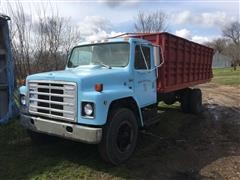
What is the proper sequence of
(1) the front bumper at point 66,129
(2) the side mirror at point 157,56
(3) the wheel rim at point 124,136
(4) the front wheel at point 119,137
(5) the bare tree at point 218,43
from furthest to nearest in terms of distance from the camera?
1. (5) the bare tree at point 218,43
2. (2) the side mirror at point 157,56
3. (3) the wheel rim at point 124,136
4. (4) the front wheel at point 119,137
5. (1) the front bumper at point 66,129

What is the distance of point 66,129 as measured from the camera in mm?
5570

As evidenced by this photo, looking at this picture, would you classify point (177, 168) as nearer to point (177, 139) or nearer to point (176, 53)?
point (177, 139)

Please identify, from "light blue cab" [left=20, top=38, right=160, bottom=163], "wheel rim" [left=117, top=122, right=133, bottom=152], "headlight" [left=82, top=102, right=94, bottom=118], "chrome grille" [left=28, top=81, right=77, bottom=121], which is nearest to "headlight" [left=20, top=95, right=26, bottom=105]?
"light blue cab" [left=20, top=38, right=160, bottom=163]

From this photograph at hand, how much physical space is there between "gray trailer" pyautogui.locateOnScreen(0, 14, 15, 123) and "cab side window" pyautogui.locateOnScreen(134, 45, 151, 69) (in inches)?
144

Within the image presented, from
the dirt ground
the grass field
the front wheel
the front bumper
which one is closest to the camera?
the front bumper

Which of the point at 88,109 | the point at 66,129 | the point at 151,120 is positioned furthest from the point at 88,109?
the point at 151,120

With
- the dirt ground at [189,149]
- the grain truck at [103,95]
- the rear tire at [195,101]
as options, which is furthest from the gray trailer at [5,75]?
the rear tire at [195,101]

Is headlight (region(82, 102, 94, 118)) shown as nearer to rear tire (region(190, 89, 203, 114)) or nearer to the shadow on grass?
the shadow on grass

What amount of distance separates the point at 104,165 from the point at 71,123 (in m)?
1.05

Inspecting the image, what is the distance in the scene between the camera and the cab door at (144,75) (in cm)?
662

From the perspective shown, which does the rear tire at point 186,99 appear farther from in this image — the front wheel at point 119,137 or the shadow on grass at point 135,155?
the front wheel at point 119,137

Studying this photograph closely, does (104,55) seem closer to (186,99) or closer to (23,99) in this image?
(23,99)

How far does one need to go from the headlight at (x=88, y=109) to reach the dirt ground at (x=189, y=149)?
51.9 inches

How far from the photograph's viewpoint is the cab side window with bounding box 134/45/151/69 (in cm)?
670
